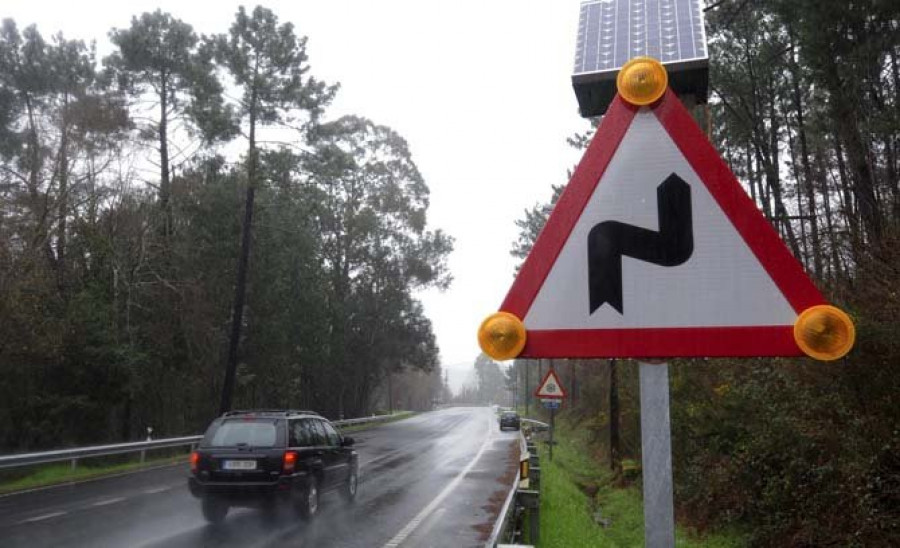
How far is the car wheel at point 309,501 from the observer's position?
1157 cm

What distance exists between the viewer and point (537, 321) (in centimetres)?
195

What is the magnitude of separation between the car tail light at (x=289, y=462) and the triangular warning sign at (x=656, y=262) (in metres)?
10.2

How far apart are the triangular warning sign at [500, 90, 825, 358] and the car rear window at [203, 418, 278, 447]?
1032cm

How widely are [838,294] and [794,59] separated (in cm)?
1117

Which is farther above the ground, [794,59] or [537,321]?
[794,59]

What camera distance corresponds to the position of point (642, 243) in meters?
1.91

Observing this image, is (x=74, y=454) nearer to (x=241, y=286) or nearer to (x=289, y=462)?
(x=289, y=462)

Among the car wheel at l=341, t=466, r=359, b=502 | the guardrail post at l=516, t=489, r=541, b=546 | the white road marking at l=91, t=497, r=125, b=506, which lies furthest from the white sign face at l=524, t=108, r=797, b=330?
the white road marking at l=91, t=497, r=125, b=506

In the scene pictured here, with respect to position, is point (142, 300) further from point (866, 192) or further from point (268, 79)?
point (866, 192)

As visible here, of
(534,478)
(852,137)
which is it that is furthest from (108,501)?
(852,137)

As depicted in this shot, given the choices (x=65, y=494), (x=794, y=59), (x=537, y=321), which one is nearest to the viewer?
(x=537, y=321)

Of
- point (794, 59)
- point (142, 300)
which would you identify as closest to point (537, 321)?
point (794, 59)

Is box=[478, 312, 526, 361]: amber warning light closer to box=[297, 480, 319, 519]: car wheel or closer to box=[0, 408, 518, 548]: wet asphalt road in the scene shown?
box=[0, 408, 518, 548]: wet asphalt road

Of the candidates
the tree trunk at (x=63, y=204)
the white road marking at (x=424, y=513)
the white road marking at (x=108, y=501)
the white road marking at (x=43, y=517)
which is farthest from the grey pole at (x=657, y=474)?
the tree trunk at (x=63, y=204)
